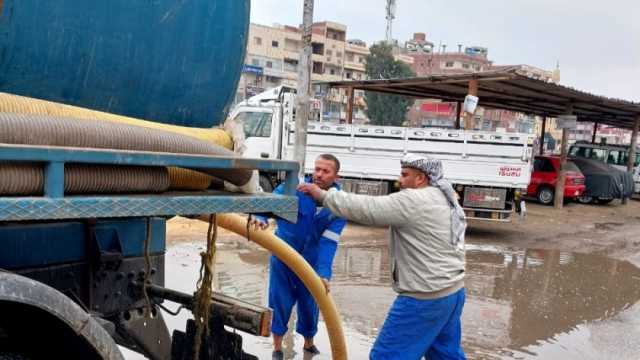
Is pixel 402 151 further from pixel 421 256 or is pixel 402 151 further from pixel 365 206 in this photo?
pixel 365 206

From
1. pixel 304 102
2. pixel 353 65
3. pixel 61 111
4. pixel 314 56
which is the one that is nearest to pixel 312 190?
pixel 61 111

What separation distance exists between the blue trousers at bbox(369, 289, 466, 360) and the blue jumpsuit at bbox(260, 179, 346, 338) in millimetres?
1007

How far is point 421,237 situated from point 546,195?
1757 cm

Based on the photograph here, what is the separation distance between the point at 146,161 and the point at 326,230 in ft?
9.22

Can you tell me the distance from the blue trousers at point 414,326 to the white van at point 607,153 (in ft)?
76.7

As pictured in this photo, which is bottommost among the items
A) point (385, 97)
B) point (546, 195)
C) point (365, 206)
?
point (546, 195)

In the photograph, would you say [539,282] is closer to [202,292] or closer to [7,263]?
[202,292]

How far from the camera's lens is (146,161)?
6.56 feet

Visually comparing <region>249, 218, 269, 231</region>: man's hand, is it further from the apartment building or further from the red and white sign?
the apartment building

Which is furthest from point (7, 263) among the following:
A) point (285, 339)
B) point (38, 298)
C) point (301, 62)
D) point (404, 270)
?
point (301, 62)

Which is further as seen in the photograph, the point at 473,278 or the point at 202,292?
the point at 473,278

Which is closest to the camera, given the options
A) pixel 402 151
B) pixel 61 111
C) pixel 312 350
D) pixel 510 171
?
pixel 61 111

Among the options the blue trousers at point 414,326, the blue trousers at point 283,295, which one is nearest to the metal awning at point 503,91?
the blue trousers at point 283,295

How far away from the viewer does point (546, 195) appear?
20016mm
